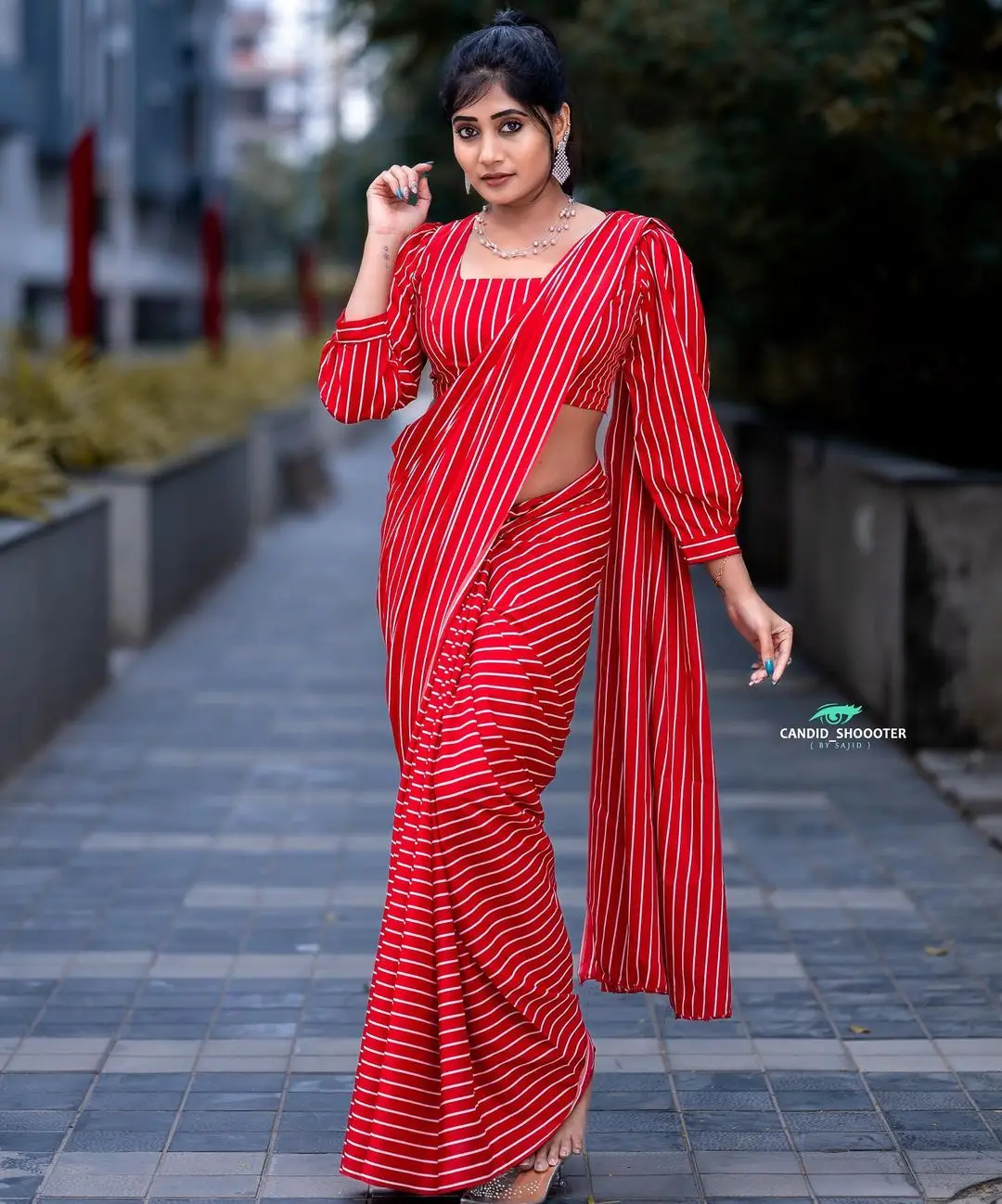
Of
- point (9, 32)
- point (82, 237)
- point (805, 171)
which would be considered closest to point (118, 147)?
point (9, 32)

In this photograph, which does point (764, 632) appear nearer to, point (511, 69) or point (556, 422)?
point (556, 422)

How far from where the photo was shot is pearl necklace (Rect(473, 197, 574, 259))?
3.69 meters

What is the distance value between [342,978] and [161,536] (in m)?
6.61

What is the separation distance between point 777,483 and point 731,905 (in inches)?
300

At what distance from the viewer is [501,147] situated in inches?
142

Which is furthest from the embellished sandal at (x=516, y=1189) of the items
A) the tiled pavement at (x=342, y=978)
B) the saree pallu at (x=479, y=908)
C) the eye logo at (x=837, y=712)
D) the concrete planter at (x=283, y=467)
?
the concrete planter at (x=283, y=467)

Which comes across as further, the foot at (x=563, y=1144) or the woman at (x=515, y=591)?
the foot at (x=563, y=1144)

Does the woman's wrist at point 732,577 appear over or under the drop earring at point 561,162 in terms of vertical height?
under

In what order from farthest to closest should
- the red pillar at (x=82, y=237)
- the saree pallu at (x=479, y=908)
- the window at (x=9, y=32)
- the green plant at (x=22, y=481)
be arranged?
1. the window at (x=9, y=32)
2. the red pillar at (x=82, y=237)
3. the green plant at (x=22, y=481)
4. the saree pallu at (x=479, y=908)

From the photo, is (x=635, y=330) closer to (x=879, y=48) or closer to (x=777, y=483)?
(x=879, y=48)

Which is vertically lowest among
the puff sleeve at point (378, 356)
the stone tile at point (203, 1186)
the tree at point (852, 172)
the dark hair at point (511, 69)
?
the stone tile at point (203, 1186)

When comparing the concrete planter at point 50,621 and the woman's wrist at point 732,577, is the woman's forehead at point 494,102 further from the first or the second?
the concrete planter at point 50,621

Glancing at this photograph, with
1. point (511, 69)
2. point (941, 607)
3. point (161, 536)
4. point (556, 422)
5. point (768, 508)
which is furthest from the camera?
point (768, 508)

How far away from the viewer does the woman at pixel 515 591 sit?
3590mm
